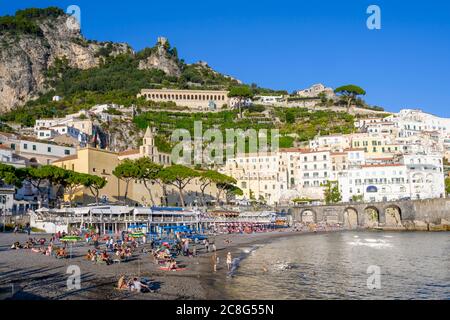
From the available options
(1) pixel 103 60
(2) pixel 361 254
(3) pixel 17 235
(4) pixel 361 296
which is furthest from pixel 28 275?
(1) pixel 103 60

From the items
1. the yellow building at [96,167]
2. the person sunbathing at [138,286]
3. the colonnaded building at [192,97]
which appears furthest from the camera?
the colonnaded building at [192,97]

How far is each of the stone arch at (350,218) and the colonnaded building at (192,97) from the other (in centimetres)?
6063

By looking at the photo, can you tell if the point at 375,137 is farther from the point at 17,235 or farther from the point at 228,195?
the point at 17,235

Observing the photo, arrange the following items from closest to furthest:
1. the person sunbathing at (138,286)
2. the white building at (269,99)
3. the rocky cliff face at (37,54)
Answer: the person sunbathing at (138,286) < the rocky cliff face at (37,54) < the white building at (269,99)

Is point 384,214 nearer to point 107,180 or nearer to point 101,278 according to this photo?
point 107,180

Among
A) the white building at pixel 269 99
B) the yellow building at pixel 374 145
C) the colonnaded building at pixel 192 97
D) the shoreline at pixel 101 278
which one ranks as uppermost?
the white building at pixel 269 99

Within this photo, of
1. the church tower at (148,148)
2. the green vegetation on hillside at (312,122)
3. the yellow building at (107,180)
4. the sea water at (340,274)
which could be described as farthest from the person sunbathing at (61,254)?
the green vegetation on hillside at (312,122)

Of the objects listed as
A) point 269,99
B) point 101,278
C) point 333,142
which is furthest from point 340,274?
point 269,99

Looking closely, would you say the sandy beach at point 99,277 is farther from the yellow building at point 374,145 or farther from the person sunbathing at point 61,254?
the yellow building at point 374,145

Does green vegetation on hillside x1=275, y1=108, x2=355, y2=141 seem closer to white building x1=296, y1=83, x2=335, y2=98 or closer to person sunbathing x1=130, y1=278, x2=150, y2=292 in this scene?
white building x1=296, y1=83, x2=335, y2=98

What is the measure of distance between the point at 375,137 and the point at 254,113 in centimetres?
3759

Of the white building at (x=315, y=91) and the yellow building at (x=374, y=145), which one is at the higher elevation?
the white building at (x=315, y=91)

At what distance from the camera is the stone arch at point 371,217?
8885 centimetres

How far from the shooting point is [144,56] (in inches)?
6718
